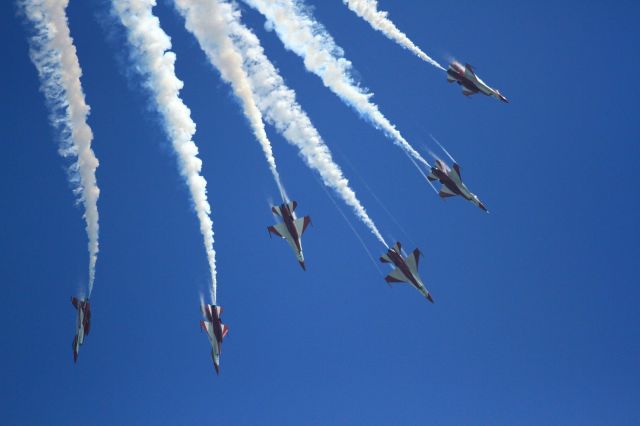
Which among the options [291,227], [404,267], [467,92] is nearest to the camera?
[291,227]

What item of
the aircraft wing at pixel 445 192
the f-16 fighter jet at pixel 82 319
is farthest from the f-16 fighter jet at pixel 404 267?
the f-16 fighter jet at pixel 82 319

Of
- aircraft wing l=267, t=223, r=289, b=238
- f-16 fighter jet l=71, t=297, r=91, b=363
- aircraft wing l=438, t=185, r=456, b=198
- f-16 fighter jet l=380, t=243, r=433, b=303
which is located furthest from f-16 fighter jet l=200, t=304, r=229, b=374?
aircraft wing l=438, t=185, r=456, b=198

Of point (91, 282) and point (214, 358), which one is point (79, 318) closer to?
point (91, 282)

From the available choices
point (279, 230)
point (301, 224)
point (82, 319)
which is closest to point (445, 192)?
point (301, 224)

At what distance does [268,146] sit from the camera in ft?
51.7

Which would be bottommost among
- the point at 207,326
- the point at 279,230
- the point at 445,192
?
the point at 207,326

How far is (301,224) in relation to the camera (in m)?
20.1

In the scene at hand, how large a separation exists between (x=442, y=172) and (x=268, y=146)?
31.8ft

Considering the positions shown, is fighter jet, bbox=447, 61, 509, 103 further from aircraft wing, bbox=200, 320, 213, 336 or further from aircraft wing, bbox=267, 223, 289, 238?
aircraft wing, bbox=200, 320, 213, 336

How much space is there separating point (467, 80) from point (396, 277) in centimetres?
922

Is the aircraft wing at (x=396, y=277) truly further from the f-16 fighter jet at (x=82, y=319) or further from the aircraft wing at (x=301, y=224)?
the f-16 fighter jet at (x=82, y=319)

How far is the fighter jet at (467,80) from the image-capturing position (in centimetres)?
2155

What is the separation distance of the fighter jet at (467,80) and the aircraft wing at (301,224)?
9071 millimetres

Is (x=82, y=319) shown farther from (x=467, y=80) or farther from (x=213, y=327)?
(x=467, y=80)
